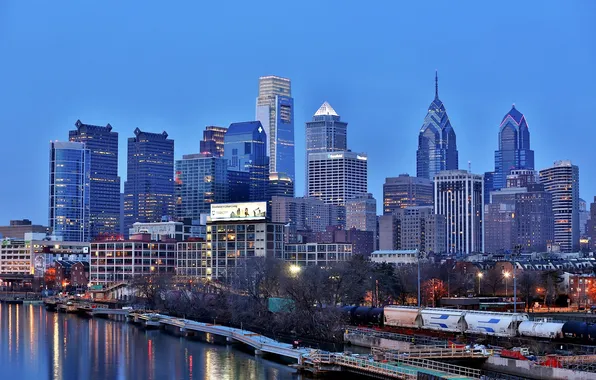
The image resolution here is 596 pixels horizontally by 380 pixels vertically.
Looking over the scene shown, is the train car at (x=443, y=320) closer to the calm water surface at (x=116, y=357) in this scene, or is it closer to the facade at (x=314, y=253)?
the calm water surface at (x=116, y=357)

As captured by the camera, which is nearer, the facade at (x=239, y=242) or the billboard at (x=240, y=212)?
the facade at (x=239, y=242)

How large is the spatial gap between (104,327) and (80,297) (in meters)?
56.6

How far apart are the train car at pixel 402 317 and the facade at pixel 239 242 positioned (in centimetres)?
7923

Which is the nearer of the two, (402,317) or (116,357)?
(116,357)

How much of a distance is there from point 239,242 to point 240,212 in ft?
20.8

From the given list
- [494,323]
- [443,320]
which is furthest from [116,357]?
[494,323]

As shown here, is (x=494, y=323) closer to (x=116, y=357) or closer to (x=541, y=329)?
(x=541, y=329)

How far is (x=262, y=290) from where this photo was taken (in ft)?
403


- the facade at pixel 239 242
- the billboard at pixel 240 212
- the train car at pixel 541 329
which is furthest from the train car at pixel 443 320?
the billboard at pixel 240 212

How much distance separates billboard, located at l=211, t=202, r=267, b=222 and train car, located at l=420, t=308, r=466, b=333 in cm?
9232

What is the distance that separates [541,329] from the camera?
84.4 meters

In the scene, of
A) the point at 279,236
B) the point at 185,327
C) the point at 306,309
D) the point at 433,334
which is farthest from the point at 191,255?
the point at 433,334

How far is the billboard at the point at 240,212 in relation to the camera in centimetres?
19050

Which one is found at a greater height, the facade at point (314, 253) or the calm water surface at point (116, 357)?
the facade at point (314, 253)
